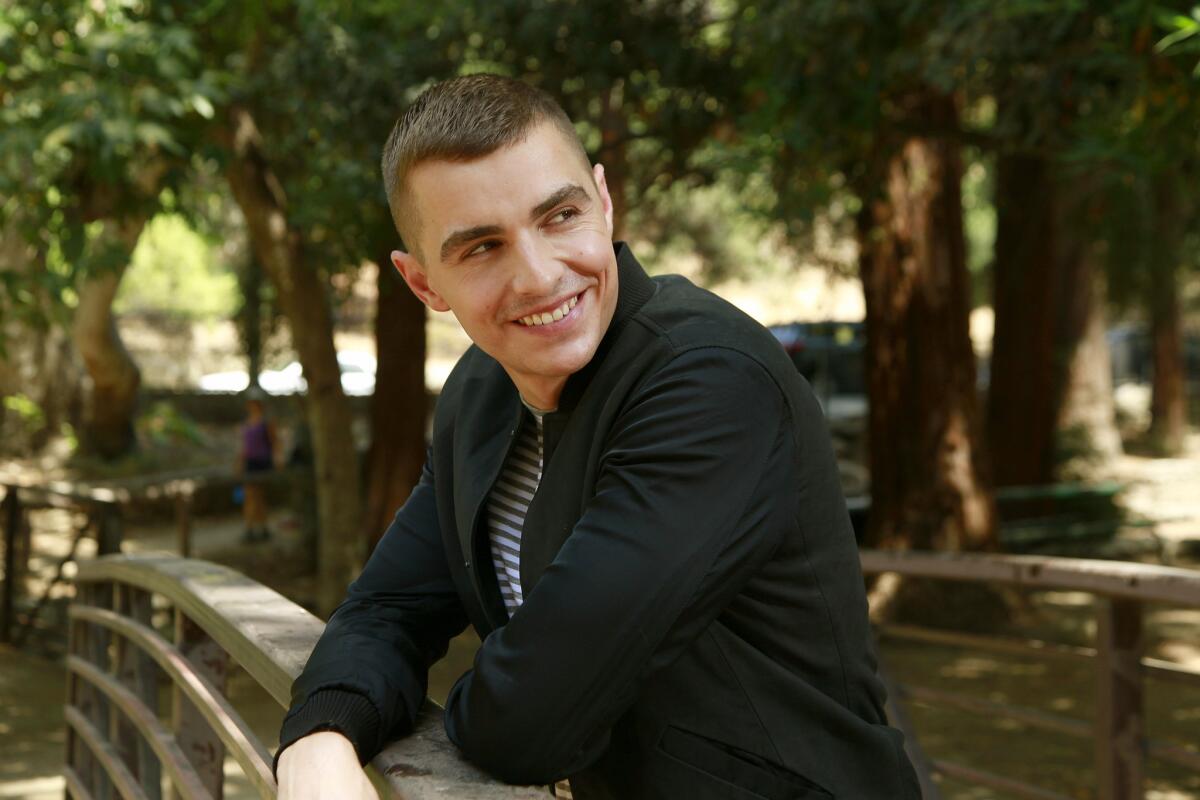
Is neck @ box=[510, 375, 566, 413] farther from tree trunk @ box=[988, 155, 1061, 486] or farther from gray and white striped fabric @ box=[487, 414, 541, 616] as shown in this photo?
tree trunk @ box=[988, 155, 1061, 486]

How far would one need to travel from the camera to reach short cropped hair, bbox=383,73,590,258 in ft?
6.26

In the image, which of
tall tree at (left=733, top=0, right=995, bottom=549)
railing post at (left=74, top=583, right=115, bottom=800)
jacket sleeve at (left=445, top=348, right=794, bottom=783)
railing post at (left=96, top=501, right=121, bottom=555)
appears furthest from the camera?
railing post at (left=96, top=501, right=121, bottom=555)

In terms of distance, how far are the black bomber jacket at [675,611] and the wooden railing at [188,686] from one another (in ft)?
0.23

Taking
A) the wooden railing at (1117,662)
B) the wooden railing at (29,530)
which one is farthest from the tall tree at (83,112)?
the wooden railing at (1117,662)

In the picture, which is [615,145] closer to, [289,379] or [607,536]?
[607,536]

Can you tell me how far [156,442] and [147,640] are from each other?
1878 centimetres

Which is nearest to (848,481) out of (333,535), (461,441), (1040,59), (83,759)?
(333,535)

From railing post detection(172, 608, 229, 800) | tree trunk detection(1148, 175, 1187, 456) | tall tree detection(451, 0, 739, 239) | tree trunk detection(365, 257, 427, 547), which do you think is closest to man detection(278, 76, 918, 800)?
railing post detection(172, 608, 229, 800)

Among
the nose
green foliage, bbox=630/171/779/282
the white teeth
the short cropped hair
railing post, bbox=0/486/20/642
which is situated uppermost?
green foliage, bbox=630/171/779/282

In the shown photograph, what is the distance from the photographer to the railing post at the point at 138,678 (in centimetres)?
348

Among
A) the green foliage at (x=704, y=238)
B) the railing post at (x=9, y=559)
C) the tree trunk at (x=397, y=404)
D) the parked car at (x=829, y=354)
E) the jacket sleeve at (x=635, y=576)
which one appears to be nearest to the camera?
the jacket sleeve at (x=635, y=576)

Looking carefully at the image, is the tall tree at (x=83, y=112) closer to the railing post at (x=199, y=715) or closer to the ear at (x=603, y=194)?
the railing post at (x=199, y=715)

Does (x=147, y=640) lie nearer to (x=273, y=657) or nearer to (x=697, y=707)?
(x=273, y=657)

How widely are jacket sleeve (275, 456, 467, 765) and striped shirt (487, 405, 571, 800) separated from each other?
188 millimetres
